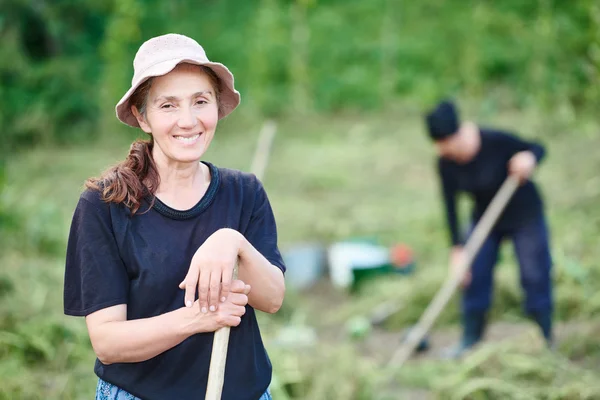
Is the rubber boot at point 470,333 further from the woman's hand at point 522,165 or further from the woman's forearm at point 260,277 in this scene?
the woman's forearm at point 260,277

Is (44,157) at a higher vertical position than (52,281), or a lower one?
higher

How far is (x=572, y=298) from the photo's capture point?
19.0 ft

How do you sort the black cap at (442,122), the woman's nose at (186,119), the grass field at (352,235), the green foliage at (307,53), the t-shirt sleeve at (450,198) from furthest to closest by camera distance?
the green foliage at (307,53) < the t-shirt sleeve at (450,198) < the black cap at (442,122) < the grass field at (352,235) < the woman's nose at (186,119)

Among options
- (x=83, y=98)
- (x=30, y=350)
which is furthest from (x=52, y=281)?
(x=83, y=98)

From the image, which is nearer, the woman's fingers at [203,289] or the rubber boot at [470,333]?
the woman's fingers at [203,289]

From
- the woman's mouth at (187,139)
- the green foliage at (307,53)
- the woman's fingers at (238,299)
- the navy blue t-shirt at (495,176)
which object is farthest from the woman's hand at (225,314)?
the green foliage at (307,53)

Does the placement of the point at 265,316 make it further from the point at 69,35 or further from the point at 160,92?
the point at 69,35

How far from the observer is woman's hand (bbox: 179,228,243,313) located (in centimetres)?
170

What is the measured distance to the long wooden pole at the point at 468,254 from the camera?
480 centimetres

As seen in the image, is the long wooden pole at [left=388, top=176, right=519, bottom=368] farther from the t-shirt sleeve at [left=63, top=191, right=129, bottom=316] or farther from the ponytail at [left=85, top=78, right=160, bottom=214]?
the t-shirt sleeve at [left=63, top=191, right=129, bottom=316]

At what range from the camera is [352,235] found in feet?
25.9

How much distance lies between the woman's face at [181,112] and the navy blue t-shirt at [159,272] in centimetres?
11

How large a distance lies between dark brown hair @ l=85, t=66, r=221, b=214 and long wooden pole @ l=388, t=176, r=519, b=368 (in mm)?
3154

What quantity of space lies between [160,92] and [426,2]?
456 inches
